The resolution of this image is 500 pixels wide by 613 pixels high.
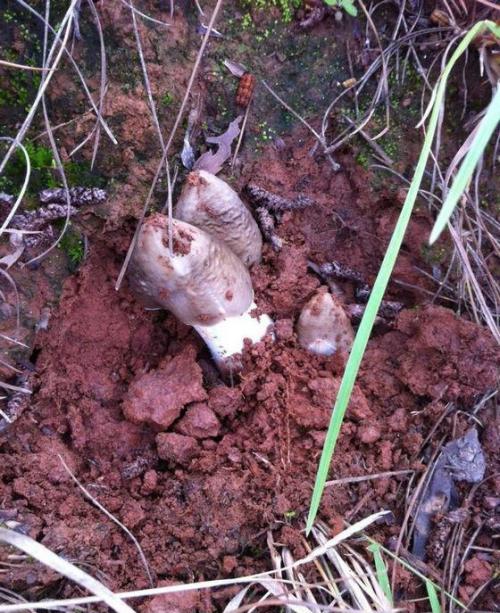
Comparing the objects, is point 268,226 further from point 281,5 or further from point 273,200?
point 281,5

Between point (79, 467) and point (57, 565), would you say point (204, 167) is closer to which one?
point (79, 467)

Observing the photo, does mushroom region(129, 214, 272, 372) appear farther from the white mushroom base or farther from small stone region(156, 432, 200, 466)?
small stone region(156, 432, 200, 466)

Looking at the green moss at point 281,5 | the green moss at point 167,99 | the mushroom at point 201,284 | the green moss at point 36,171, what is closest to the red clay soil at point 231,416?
the mushroom at point 201,284

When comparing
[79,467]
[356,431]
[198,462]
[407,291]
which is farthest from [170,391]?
[407,291]

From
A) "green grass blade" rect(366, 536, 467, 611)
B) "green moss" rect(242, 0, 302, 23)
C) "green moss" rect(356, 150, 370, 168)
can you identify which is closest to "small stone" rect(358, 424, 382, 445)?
"green grass blade" rect(366, 536, 467, 611)

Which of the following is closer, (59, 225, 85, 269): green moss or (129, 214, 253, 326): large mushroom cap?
(129, 214, 253, 326): large mushroom cap

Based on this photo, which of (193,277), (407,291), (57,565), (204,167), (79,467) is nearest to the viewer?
(57,565)

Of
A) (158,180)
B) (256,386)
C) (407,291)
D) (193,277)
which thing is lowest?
(256,386)
